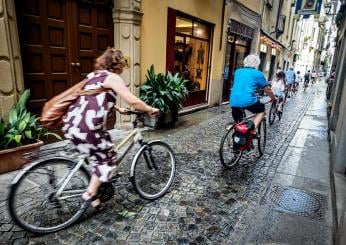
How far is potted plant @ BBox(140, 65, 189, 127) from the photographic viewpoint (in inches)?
249

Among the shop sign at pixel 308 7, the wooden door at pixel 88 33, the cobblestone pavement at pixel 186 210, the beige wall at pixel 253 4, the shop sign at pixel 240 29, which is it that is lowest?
the cobblestone pavement at pixel 186 210

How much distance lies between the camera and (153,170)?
11.1 ft

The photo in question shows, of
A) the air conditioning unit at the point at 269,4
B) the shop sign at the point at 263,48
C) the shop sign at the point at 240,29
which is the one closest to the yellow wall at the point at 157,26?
the shop sign at the point at 240,29

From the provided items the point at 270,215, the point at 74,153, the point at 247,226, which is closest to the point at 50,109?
the point at 74,153

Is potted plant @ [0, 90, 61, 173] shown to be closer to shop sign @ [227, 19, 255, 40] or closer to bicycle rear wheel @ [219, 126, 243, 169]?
bicycle rear wheel @ [219, 126, 243, 169]

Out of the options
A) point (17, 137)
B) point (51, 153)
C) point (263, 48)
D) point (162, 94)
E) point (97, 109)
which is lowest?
point (17, 137)

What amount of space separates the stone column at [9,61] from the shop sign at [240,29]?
27.3 feet

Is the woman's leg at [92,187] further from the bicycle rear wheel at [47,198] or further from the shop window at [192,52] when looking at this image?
the shop window at [192,52]

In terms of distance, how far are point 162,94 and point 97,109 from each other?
387 cm

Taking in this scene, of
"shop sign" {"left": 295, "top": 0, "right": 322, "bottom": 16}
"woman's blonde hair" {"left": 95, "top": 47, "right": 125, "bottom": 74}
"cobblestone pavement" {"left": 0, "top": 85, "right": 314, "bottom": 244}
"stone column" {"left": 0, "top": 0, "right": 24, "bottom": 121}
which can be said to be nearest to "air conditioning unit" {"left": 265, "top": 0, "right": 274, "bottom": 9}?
"shop sign" {"left": 295, "top": 0, "right": 322, "bottom": 16}

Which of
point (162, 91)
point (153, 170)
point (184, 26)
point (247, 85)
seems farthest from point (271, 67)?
point (153, 170)

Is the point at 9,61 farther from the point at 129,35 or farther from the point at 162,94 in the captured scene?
the point at 162,94

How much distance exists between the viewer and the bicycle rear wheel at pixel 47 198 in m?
2.50

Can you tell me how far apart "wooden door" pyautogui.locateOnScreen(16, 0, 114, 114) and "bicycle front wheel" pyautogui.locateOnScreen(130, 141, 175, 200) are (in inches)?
104
